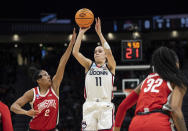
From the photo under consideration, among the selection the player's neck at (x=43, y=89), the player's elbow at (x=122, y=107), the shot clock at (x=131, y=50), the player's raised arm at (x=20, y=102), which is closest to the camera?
the player's elbow at (x=122, y=107)

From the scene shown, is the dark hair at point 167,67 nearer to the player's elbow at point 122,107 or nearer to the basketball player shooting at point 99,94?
the player's elbow at point 122,107

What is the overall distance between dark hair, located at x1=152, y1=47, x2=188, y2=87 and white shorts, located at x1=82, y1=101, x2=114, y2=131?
2.24 meters

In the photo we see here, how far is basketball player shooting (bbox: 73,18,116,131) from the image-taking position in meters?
5.09

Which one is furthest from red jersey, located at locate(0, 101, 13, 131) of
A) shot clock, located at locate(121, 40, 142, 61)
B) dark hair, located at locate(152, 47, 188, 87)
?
shot clock, located at locate(121, 40, 142, 61)

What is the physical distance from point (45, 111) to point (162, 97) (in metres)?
2.62

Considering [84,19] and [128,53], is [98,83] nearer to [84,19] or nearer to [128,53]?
[84,19]

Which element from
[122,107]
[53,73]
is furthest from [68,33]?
[122,107]

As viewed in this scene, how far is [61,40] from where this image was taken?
22.5 meters

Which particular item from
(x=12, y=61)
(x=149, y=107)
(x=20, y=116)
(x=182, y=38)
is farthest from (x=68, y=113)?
(x=149, y=107)

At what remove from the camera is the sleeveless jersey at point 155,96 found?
9.49ft

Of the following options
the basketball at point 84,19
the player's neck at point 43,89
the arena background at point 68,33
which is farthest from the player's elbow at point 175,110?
the arena background at point 68,33

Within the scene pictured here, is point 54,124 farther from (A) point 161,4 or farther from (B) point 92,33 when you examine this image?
(A) point 161,4

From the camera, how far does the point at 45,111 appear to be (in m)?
5.17

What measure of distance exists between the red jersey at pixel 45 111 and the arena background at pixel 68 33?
12383 millimetres
